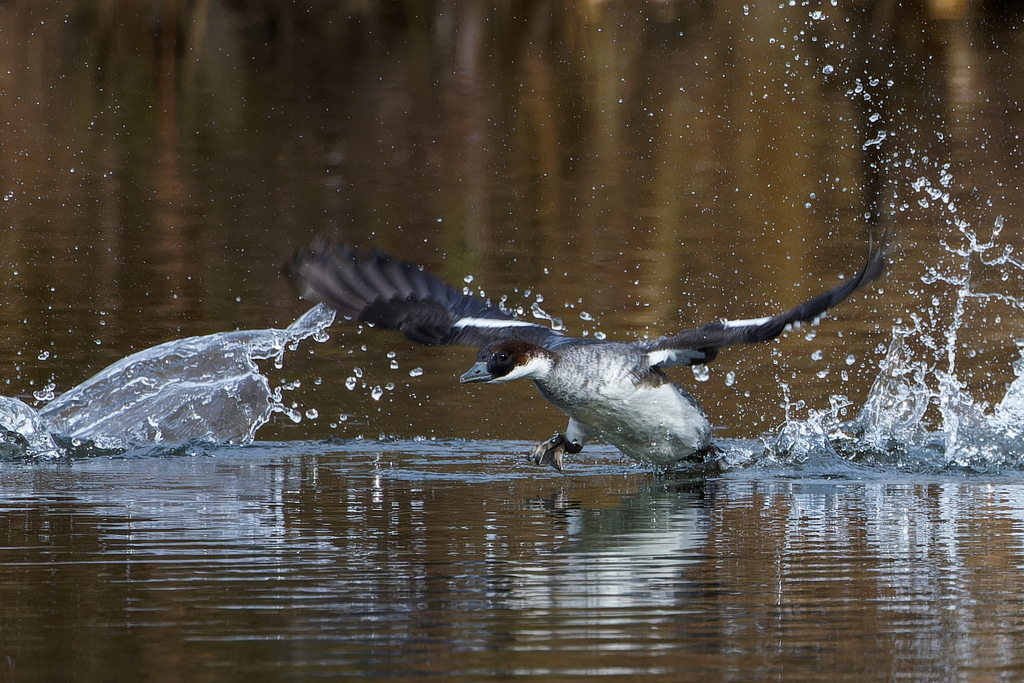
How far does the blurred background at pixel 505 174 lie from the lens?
11.9 m

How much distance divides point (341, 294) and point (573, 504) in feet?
6.39

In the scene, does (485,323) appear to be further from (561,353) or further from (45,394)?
(45,394)

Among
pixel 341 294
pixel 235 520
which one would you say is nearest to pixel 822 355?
pixel 341 294

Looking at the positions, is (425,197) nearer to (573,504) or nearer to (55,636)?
(573,504)

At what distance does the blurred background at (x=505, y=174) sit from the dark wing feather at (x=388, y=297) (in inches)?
51.4

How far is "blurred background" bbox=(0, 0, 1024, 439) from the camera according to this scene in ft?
39.1

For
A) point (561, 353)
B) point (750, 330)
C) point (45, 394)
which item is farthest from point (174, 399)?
point (750, 330)

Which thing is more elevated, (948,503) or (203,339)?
(203,339)

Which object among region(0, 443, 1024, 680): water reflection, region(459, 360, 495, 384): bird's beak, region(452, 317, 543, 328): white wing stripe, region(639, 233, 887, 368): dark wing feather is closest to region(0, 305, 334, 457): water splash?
region(0, 443, 1024, 680): water reflection

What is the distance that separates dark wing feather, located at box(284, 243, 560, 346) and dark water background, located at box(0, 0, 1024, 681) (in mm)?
719

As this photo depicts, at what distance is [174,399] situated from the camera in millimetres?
9906

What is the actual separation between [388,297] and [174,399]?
2.03 metres

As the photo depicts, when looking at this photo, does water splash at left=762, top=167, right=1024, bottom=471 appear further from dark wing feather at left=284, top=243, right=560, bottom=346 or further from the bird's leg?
dark wing feather at left=284, top=243, right=560, bottom=346

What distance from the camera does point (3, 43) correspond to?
1128 inches
